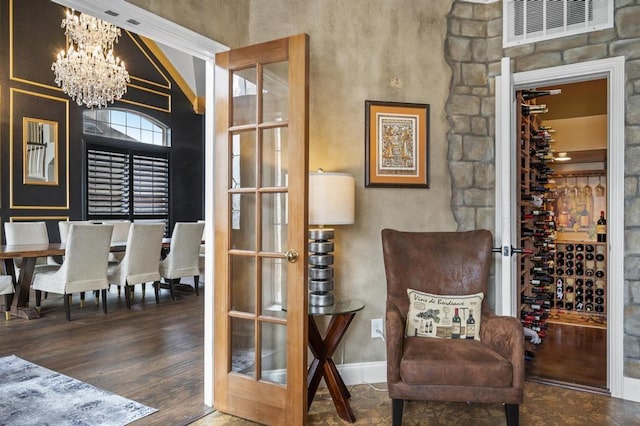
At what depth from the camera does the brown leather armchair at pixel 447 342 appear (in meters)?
2.08

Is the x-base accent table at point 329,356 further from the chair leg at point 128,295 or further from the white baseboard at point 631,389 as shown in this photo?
the chair leg at point 128,295

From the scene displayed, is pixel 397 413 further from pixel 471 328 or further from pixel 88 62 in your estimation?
pixel 88 62

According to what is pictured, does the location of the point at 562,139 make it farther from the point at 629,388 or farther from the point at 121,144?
the point at 121,144

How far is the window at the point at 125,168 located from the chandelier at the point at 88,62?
1.24 meters

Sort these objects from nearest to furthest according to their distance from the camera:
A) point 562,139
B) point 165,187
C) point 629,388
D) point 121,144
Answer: point 629,388, point 562,139, point 121,144, point 165,187

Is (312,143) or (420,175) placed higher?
(312,143)

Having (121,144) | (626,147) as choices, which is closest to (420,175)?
(626,147)

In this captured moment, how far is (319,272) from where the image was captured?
2.48 metres

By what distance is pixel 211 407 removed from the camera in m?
2.55

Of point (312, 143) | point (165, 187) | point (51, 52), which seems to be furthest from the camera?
point (165, 187)

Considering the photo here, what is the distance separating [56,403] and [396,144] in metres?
2.72

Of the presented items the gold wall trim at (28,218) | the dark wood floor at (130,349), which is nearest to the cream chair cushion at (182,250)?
the dark wood floor at (130,349)

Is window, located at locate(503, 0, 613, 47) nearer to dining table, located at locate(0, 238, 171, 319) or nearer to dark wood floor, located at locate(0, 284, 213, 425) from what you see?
dark wood floor, located at locate(0, 284, 213, 425)

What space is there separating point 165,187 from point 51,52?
9.39 feet
